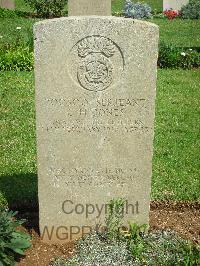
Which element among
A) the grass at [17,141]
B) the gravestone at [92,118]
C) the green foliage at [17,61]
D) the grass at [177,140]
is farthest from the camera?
the green foliage at [17,61]

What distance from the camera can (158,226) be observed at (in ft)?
15.5

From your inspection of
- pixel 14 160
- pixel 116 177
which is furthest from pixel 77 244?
pixel 14 160

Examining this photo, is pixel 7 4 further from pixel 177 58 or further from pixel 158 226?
pixel 158 226

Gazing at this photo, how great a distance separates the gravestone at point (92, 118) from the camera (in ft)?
12.5

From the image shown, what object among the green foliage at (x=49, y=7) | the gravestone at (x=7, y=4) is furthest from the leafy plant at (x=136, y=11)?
the gravestone at (x=7, y=4)

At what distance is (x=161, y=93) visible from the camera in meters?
9.53

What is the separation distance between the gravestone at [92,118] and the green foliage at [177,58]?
7.76 metres

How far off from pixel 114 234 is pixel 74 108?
121 cm

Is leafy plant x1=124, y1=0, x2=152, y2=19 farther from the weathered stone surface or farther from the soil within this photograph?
the soil

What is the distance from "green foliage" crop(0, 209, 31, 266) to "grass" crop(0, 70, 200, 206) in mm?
1130

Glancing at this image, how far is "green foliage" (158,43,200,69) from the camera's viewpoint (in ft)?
38.4

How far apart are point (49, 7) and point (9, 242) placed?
16.2 meters

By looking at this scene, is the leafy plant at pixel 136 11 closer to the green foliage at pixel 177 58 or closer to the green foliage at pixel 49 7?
the green foliage at pixel 49 7

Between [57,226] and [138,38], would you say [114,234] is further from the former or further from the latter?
[138,38]
